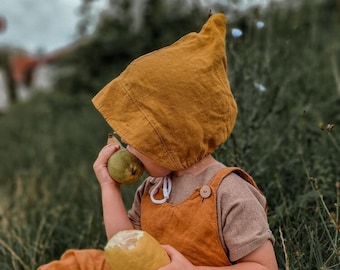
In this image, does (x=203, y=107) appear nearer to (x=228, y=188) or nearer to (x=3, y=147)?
(x=228, y=188)

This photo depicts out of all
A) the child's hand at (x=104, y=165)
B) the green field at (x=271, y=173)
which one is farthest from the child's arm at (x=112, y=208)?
the green field at (x=271, y=173)

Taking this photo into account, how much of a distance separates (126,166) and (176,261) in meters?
0.36

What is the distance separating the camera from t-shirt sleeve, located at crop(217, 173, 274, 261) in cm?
158

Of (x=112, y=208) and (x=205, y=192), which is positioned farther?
(x=112, y=208)

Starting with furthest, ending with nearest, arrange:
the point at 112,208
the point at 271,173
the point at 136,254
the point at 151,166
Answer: the point at 271,173 → the point at 112,208 → the point at 151,166 → the point at 136,254

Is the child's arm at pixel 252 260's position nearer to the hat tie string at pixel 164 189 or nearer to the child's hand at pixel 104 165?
the hat tie string at pixel 164 189

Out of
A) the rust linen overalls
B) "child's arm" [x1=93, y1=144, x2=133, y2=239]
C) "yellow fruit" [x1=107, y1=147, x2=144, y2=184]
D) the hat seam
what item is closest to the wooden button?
the rust linen overalls

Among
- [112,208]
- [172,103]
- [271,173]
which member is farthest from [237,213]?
[271,173]

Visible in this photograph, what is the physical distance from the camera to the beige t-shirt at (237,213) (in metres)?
1.59

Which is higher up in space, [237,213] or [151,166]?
[151,166]

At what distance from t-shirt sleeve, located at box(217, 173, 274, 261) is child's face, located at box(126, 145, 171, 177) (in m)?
0.19

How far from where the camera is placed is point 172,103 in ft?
5.45

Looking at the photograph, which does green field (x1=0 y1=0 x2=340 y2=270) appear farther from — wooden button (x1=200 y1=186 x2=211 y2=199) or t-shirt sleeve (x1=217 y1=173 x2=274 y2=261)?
wooden button (x1=200 y1=186 x2=211 y2=199)

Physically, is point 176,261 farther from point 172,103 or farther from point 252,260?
point 172,103
